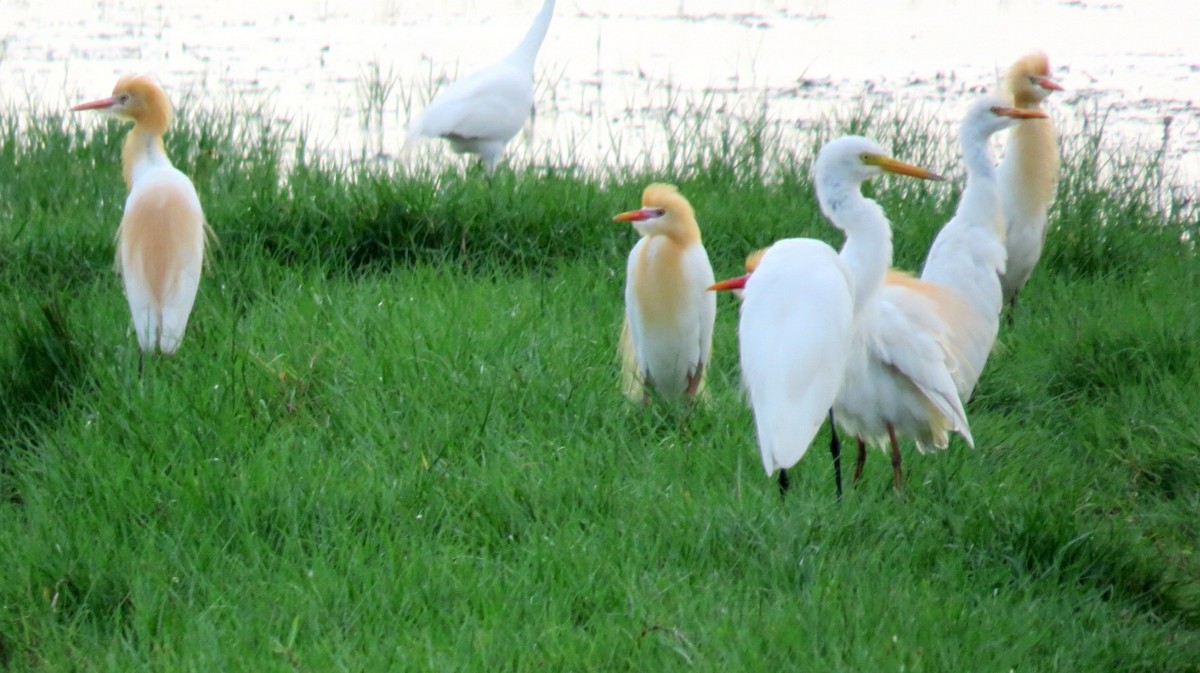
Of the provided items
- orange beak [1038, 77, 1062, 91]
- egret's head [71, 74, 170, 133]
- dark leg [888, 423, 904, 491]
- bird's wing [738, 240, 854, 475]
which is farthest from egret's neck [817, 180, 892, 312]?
egret's head [71, 74, 170, 133]

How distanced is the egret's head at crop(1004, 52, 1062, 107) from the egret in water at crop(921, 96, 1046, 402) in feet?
2.21

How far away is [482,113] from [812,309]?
321cm

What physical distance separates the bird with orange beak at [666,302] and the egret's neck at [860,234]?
0.61 m

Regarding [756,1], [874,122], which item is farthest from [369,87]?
[756,1]

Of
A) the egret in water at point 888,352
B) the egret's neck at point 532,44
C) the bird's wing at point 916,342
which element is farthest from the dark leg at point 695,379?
the egret's neck at point 532,44

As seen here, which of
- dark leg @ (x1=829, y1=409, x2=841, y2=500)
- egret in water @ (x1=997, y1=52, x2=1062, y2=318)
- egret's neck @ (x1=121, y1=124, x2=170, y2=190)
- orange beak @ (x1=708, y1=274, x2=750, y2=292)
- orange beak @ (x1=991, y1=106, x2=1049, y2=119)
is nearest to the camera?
dark leg @ (x1=829, y1=409, x2=841, y2=500)

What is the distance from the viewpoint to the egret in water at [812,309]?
3.19 metres

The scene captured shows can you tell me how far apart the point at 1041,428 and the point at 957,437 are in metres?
0.44

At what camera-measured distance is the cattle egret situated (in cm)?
414

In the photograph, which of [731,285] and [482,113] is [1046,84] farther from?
[482,113]

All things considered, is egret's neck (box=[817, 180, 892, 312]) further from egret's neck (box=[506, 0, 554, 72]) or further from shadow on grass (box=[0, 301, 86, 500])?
egret's neck (box=[506, 0, 554, 72])

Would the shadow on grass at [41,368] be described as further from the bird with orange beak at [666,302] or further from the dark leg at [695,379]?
the dark leg at [695,379]

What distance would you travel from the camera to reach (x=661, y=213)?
A: 406cm

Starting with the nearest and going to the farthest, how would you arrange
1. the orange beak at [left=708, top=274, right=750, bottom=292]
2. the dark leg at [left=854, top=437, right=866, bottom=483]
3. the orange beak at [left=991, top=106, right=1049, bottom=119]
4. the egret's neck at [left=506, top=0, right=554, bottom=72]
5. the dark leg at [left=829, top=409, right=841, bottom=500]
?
the dark leg at [left=829, top=409, right=841, bottom=500] < the orange beak at [left=708, top=274, right=750, bottom=292] < the dark leg at [left=854, top=437, right=866, bottom=483] < the orange beak at [left=991, top=106, right=1049, bottom=119] < the egret's neck at [left=506, top=0, right=554, bottom=72]
